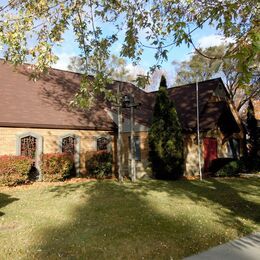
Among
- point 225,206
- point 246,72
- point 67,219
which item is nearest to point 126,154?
point 225,206

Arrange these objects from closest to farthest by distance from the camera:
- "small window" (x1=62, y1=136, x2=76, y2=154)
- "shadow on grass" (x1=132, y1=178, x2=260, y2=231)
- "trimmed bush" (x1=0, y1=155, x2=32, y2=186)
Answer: "shadow on grass" (x1=132, y1=178, x2=260, y2=231)
"trimmed bush" (x1=0, y1=155, x2=32, y2=186)
"small window" (x1=62, y1=136, x2=76, y2=154)

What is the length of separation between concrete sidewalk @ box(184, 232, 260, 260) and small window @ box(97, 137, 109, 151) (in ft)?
49.6

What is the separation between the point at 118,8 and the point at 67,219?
576cm

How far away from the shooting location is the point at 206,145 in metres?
24.0

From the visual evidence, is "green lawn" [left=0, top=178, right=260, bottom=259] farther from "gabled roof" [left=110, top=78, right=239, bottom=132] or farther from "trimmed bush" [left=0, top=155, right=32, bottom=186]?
"gabled roof" [left=110, top=78, right=239, bottom=132]

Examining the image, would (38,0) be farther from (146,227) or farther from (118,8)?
(146,227)

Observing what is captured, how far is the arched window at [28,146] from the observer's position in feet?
59.1

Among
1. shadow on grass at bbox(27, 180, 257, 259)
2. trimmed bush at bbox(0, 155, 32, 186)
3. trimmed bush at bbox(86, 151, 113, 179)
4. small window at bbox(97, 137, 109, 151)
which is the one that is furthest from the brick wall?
shadow on grass at bbox(27, 180, 257, 259)

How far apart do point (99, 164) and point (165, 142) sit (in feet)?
13.1

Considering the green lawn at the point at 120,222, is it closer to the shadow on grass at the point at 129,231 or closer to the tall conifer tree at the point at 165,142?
the shadow on grass at the point at 129,231

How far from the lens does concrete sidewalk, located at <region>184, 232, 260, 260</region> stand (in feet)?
19.7

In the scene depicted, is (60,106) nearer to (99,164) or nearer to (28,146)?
(28,146)

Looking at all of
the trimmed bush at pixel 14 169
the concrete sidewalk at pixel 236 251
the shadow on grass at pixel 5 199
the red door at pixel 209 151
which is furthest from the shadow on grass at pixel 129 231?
the red door at pixel 209 151

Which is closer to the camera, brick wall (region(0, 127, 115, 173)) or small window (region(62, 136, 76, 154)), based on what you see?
brick wall (region(0, 127, 115, 173))
